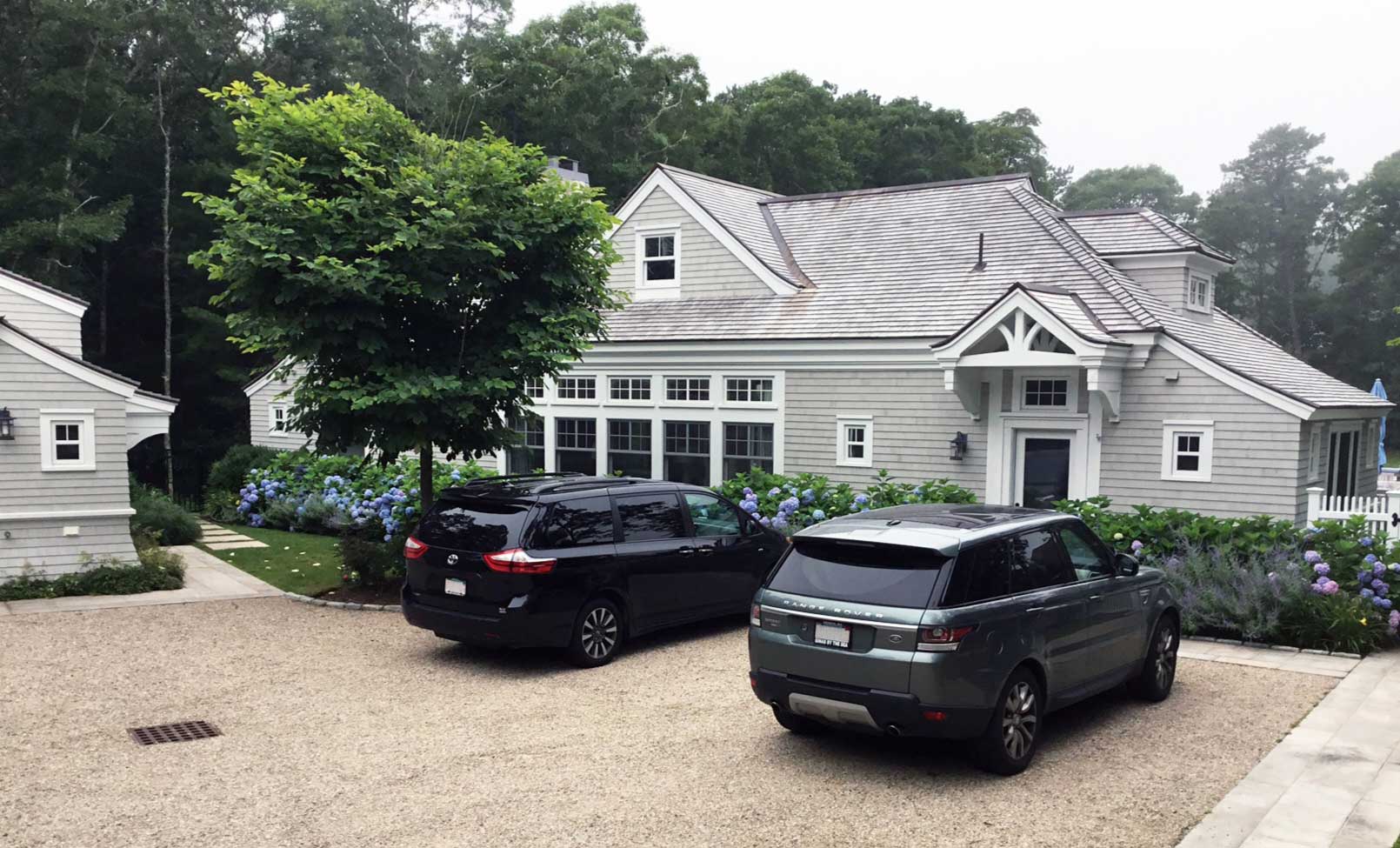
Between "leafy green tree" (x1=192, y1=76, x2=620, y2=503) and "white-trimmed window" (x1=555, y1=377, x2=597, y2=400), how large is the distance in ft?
21.0

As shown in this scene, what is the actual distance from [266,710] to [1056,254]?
13239 millimetres

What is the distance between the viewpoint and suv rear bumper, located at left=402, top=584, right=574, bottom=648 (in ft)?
29.8

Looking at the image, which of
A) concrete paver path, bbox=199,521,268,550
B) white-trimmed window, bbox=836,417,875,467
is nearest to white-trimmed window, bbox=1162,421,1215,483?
white-trimmed window, bbox=836,417,875,467

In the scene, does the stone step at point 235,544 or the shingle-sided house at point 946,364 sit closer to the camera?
the shingle-sided house at point 946,364

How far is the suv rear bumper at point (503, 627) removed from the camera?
9078 mm

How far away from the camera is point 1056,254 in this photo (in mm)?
16609

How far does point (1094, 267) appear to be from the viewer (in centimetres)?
1617

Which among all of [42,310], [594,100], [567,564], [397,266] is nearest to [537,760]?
[567,564]

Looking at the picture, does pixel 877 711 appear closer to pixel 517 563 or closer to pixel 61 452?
pixel 517 563

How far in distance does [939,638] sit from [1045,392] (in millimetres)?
9686

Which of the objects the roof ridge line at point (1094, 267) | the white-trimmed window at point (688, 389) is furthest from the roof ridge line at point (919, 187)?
the white-trimmed window at point (688, 389)

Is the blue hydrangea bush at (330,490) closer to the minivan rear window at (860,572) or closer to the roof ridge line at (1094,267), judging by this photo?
the minivan rear window at (860,572)

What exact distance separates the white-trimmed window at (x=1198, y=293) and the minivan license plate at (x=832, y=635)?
12.2m

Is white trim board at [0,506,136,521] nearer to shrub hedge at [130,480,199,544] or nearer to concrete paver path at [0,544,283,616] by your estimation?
concrete paver path at [0,544,283,616]
